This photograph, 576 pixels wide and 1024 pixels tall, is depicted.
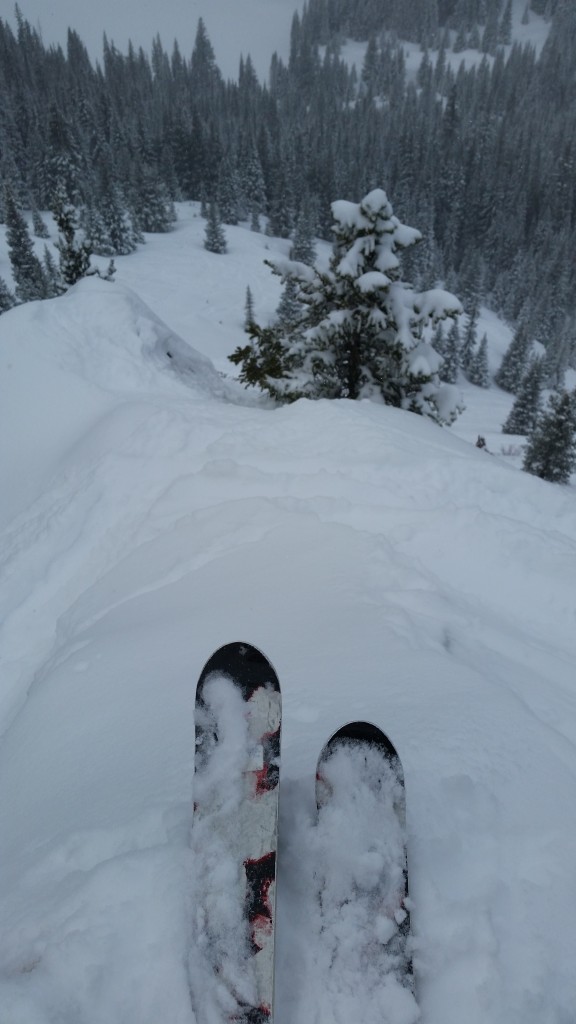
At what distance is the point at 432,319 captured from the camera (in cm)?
880

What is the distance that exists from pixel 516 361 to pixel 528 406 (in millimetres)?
25042

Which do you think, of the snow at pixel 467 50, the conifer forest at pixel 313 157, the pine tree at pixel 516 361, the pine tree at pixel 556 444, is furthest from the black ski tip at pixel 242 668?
the snow at pixel 467 50

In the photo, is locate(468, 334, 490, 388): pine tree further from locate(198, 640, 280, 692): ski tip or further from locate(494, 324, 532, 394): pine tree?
locate(198, 640, 280, 692): ski tip

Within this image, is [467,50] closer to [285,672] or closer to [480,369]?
[480,369]

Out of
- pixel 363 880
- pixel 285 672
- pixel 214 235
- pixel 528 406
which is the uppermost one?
pixel 363 880

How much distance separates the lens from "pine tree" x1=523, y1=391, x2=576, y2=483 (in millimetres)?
22031

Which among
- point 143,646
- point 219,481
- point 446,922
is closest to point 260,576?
point 143,646

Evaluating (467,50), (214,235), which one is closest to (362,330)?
(214,235)

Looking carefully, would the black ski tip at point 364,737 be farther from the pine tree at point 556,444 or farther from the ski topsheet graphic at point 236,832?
the pine tree at point 556,444

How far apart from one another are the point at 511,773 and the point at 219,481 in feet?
11.6

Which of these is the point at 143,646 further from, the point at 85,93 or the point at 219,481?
the point at 85,93

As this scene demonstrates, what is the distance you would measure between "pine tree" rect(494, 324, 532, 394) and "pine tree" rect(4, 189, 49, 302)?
1907 inches

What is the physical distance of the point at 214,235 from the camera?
172 feet

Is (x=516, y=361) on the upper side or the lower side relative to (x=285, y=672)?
lower
